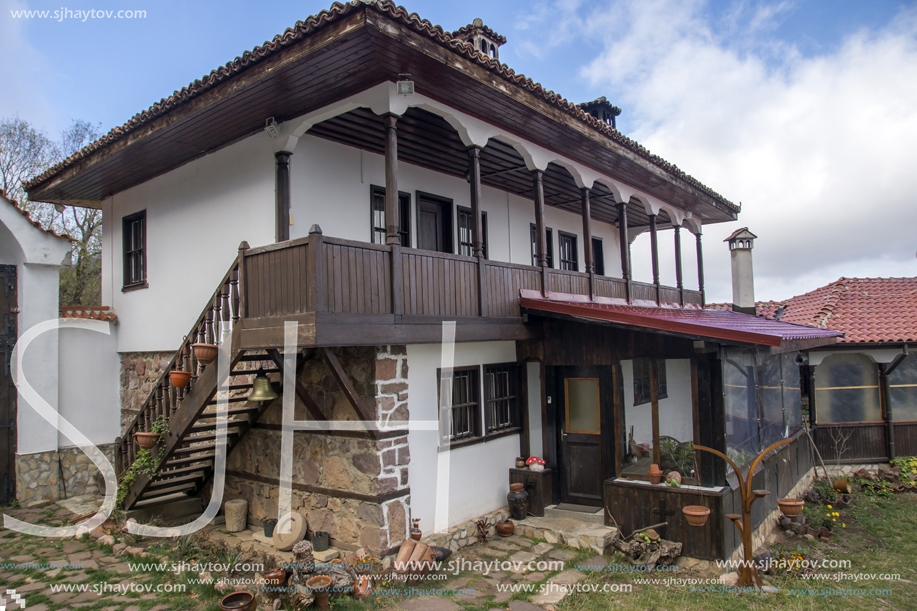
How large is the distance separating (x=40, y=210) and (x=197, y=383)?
1616cm

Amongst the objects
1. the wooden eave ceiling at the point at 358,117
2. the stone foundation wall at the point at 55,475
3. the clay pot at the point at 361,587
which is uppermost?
the wooden eave ceiling at the point at 358,117

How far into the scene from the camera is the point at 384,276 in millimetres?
6289

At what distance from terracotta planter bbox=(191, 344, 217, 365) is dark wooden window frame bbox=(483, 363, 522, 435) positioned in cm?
370

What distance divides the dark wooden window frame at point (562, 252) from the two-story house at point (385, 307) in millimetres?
2669

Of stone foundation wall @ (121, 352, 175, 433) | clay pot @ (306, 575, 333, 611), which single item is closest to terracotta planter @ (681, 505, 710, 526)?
clay pot @ (306, 575, 333, 611)

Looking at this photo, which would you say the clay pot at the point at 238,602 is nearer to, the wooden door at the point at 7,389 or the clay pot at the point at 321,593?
the clay pot at the point at 321,593

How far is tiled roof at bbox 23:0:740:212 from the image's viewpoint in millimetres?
5461

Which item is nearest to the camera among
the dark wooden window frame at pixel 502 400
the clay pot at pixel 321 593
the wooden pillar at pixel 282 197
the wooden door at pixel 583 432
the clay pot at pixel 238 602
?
the clay pot at pixel 238 602

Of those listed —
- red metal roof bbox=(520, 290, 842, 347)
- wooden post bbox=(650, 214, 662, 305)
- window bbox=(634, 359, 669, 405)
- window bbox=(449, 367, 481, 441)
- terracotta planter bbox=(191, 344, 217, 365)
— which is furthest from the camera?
wooden post bbox=(650, 214, 662, 305)

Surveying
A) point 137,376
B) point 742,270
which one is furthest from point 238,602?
point 742,270

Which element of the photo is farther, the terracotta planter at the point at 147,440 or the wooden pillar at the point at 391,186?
the terracotta planter at the point at 147,440

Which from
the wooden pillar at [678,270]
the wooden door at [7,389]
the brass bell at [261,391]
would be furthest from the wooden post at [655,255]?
the wooden door at [7,389]

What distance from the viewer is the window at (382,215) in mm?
8570

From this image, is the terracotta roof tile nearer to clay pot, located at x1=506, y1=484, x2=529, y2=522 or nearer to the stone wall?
clay pot, located at x1=506, y1=484, x2=529, y2=522
